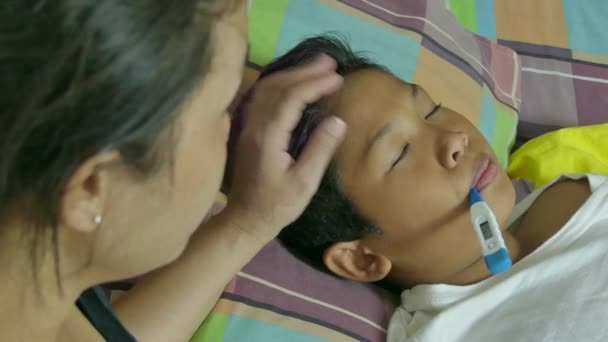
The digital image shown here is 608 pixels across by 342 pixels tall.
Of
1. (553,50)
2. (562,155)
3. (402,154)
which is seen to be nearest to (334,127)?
(402,154)

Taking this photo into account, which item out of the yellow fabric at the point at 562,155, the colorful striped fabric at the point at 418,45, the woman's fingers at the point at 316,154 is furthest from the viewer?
the yellow fabric at the point at 562,155

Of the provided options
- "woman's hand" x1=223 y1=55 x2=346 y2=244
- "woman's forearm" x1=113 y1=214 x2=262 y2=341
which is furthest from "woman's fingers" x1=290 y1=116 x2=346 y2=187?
"woman's forearm" x1=113 y1=214 x2=262 y2=341

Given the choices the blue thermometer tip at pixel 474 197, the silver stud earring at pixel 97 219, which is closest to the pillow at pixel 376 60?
the blue thermometer tip at pixel 474 197

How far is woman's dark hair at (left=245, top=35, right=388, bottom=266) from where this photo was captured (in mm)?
915

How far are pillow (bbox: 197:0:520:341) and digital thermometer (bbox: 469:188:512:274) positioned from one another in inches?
7.0

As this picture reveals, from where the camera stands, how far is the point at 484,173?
0.97 metres

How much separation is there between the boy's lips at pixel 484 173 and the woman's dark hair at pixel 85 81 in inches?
23.1

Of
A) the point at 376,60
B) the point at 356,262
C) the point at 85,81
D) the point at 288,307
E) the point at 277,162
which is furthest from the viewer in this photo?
the point at 376,60

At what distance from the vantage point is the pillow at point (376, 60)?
0.87 m

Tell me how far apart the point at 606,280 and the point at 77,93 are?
0.83m

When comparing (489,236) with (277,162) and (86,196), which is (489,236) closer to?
(277,162)

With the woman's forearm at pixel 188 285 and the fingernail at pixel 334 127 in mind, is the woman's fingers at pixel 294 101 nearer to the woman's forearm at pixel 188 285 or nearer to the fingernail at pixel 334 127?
the fingernail at pixel 334 127

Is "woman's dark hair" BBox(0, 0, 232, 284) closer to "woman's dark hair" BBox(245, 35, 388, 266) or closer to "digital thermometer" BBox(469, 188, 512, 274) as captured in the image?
"woman's dark hair" BBox(245, 35, 388, 266)

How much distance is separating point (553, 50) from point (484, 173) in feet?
2.15
